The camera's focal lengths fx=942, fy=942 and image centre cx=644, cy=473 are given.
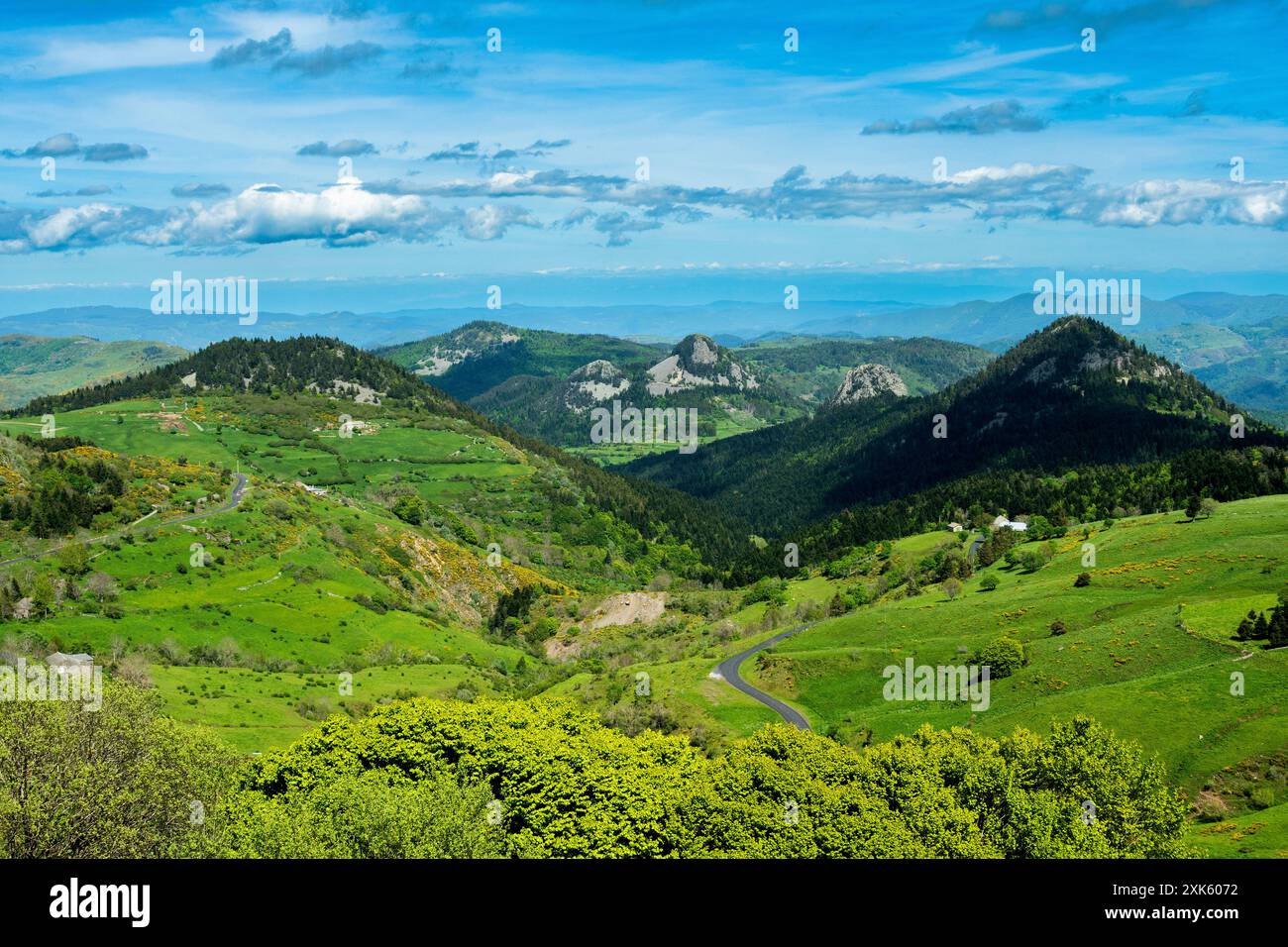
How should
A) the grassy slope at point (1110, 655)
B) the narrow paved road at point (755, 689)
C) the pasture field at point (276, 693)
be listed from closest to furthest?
the grassy slope at point (1110, 655), the pasture field at point (276, 693), the narrow paved road at point (755, 689)

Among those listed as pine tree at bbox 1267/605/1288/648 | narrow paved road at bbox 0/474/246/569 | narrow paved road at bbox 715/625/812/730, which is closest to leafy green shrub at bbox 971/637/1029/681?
narrow paved road at bbox 715/625/812/730

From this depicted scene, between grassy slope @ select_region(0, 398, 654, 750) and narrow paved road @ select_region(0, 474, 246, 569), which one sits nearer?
grassy slope @ select_region(0, 398, 654, 750)

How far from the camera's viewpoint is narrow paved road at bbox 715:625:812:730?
3956 inches

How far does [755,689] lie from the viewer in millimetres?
110500

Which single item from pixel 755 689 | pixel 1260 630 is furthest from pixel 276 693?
pixel 1260 630

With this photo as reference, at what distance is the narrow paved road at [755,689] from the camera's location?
330 feet

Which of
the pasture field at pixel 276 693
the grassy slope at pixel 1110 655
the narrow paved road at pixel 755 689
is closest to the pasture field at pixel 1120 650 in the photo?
the grassy slope at pixel 1110 655

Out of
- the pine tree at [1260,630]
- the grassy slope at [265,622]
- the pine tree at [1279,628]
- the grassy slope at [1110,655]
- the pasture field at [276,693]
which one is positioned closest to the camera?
the grassy slope at [1110,655]

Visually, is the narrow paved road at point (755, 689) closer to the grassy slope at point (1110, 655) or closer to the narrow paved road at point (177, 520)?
the grassy slope at point (1110, 655)

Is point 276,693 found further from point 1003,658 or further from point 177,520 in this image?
point 1003,658

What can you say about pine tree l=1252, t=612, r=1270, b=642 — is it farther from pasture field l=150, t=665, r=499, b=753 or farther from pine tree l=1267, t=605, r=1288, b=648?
pasture field l=150, t=665, r=499, b=753
